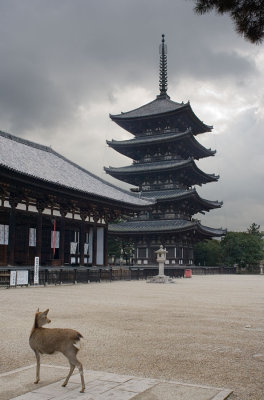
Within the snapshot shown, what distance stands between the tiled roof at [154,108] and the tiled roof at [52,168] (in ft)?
43.7

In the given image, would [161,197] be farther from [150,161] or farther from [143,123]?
[143,123]

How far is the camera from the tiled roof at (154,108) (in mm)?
45688

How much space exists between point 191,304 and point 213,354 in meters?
7.75

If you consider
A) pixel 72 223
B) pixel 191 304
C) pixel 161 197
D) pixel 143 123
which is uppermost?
pixel 143 123

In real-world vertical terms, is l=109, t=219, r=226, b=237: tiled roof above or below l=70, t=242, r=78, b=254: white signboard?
above

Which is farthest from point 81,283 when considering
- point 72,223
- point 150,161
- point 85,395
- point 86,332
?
point 150,161

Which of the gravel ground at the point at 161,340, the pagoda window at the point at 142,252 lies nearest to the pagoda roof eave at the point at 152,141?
the pagoda window at the point at 142,252

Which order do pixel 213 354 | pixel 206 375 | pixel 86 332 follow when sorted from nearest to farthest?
pixel 206 375, pixel 213 354, pixel 86 332

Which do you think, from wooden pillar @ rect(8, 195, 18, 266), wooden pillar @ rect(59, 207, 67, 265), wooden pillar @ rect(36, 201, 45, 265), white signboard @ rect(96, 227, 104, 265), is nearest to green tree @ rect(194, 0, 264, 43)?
wooden pillar @ rect(8, 195, 18, 266)

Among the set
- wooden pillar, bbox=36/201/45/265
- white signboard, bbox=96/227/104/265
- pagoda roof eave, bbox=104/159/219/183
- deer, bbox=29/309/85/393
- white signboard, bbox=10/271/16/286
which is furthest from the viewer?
pagoda roof eave, bbox=104/159/219/183

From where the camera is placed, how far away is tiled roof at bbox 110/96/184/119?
45.7m

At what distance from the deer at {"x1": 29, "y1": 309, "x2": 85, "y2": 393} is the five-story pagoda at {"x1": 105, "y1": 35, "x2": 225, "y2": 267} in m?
36.1

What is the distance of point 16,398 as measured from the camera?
14.1 feet

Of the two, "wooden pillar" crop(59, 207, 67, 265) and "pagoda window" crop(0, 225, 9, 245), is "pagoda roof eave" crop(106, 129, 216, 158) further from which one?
"pagoda window" crop(0, 225, 9, 245)
